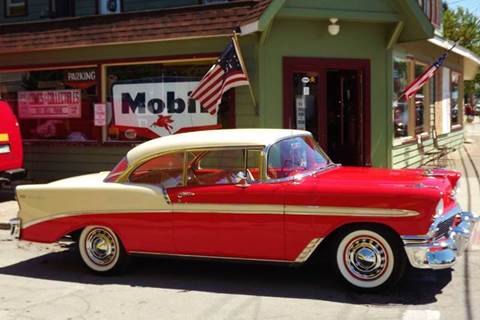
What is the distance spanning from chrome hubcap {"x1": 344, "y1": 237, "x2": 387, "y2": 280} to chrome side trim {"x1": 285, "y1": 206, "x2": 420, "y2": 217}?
0.25 m

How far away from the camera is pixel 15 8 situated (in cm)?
1461

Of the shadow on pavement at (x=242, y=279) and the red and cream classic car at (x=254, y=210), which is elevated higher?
the red and cream classic car at (x=254, y=210)

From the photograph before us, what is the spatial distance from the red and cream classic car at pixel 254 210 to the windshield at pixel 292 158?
14mm

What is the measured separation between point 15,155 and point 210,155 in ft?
19.5

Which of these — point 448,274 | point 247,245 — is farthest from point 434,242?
point 247,245

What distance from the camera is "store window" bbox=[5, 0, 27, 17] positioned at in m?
14.4

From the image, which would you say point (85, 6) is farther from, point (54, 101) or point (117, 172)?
point (117, 172)

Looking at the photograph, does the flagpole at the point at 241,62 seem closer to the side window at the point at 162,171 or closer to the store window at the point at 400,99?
the store window at the point at 400,99

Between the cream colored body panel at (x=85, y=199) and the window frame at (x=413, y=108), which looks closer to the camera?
the cream colored body panel at (x=85, y=199)

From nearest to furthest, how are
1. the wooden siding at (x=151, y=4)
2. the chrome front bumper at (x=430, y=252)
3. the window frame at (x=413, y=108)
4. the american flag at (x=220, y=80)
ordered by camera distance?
1. the chrome front bumper at (x=430, y=252)
2. the american flag at (x=220, y=80)
3. the wooden siding at (x=151, y=4)
4. the window frame at (x=413, y=108)

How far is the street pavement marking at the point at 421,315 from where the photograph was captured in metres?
4.85

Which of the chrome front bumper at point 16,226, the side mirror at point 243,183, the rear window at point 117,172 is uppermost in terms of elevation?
the rear window at point 117,172

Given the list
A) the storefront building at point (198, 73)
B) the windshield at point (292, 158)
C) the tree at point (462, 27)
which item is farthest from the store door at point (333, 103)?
the tree at point (462, 27)

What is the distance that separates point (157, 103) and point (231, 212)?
625 cm
